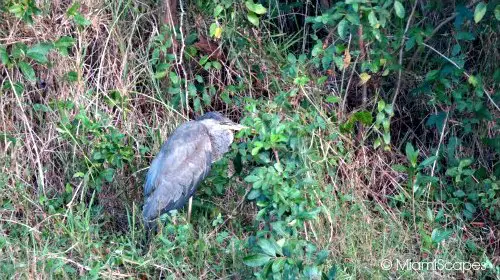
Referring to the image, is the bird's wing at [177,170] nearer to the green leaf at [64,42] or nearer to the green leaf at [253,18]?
the green leaf at [253,18]

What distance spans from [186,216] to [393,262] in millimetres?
1303

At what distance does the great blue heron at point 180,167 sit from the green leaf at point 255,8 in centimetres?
70

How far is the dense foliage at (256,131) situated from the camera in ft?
16.4

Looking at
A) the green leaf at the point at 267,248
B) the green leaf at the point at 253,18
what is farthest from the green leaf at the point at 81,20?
the green leaf at the point at 267,248

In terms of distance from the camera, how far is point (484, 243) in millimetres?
5383

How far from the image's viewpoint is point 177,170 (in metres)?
5.59

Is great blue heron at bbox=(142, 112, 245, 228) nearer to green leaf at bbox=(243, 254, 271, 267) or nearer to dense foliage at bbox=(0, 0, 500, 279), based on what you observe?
dense foliage at bbox=(0, 0, 500, 279)

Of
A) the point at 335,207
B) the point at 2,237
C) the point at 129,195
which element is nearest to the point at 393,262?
the point at 335,207

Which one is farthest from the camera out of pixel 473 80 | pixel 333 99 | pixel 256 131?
pixel 333 99

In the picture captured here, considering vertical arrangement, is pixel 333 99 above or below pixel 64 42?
below

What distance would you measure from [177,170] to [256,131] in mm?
748

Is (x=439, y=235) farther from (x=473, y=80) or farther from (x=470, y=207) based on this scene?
(x=473, y=80)

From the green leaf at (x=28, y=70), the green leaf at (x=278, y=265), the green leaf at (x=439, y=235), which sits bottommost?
the green leaf at (x=439, y=235)

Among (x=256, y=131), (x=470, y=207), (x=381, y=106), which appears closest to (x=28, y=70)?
(x=256, y=131)
